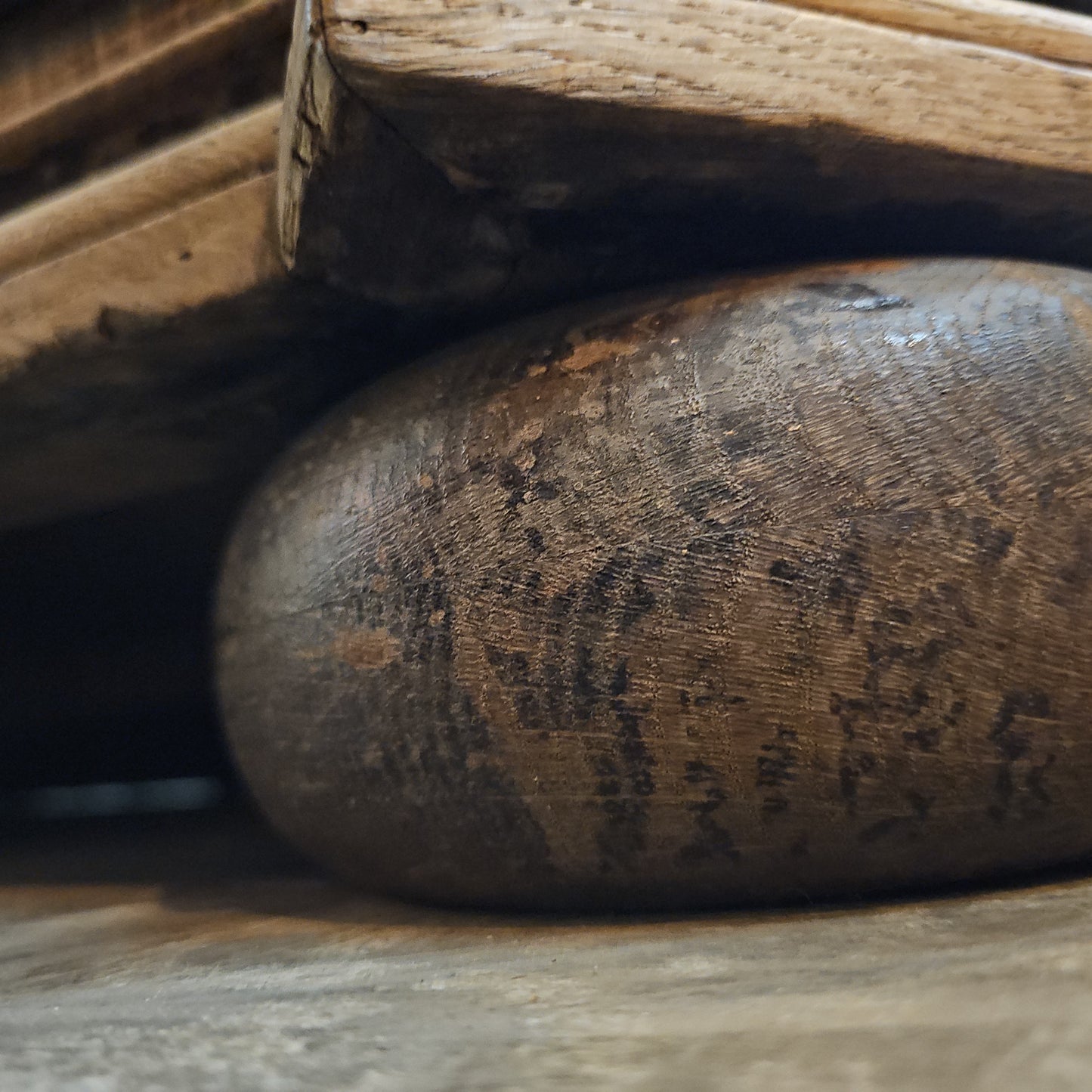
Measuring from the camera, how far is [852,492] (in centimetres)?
64

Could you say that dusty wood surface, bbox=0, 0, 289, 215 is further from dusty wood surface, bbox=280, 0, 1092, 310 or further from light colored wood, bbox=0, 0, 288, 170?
dusty wood surface, bbox=280, 0, 1092, 310

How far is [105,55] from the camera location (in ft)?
3.46

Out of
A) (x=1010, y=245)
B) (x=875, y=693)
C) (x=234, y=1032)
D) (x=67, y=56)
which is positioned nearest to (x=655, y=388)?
(x=875, y=693)

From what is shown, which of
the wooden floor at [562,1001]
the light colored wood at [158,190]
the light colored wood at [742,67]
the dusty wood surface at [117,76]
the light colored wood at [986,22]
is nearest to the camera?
the wooden floor at [562,1001]

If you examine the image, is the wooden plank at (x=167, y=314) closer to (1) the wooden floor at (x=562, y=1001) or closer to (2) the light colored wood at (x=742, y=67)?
(2) the light colored wood at (x=742, y=67)

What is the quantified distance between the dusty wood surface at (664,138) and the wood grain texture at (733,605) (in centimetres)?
7

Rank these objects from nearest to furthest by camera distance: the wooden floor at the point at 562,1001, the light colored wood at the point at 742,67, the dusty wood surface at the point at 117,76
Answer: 1. the wooden floor at the point at 562,1001
2. the light colored wood at the point at 742,67
3. the dusty wood surface at the point at 117,76

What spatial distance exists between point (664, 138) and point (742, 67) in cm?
7

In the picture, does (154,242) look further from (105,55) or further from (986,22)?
(986,22)

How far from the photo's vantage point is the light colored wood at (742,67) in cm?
58

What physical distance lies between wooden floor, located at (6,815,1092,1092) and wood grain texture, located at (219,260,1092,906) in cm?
6

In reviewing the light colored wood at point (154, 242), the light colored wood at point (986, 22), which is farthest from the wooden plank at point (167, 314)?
the light colored wood at point (986, 22)

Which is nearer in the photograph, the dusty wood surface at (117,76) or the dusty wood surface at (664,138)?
the dusty wood surface at (664,138)

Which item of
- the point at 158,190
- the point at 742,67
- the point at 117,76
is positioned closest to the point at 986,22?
the point at 742,67
